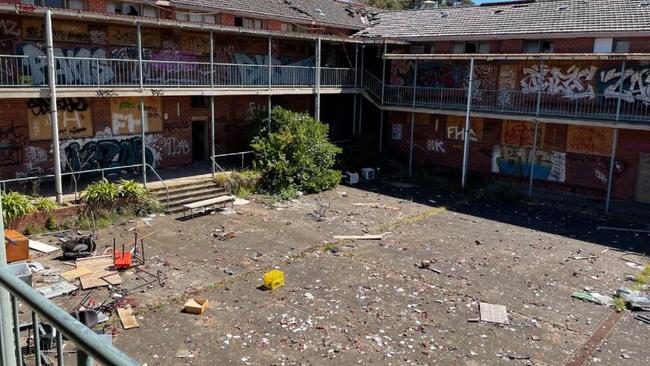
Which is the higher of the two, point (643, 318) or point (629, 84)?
point (629, 84)

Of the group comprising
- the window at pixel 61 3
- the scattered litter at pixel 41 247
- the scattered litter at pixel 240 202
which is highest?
the window at pixel 61 3

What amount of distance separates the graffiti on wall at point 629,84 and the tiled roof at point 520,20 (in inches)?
62.7

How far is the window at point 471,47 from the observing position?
24556 mm

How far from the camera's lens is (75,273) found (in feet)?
39.1

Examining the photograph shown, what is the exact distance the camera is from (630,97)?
20.1 metres

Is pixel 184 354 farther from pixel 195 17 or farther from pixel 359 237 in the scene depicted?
pixel 195 17

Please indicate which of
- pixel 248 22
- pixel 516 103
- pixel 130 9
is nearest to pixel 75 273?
pixel 130 9

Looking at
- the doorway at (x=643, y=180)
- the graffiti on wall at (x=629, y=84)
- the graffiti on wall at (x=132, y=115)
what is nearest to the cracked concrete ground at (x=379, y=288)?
the doorway at (x=643, y=180)

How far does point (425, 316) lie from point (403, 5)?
63071 mm

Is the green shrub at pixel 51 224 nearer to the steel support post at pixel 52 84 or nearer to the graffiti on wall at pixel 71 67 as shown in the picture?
the steel support post at pixel 52 84

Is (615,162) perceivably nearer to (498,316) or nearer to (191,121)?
(498,316)

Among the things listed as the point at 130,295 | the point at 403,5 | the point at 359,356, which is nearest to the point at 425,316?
the point at 359,356

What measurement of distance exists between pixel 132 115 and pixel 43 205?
613 cm

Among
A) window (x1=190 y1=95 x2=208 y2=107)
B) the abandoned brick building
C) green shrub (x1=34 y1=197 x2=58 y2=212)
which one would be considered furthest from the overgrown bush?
green shrub (x1=34 y1=197 x2=58 y2=212)
